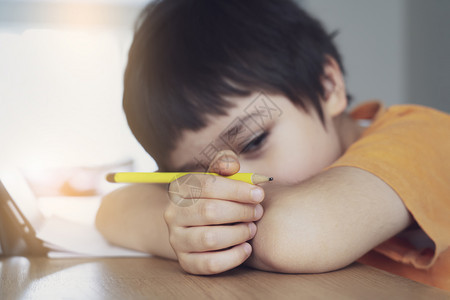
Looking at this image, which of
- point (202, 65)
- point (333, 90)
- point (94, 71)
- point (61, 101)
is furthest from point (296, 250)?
point (94, 71)

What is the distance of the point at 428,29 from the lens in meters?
1.55

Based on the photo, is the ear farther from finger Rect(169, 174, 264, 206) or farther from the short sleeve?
finger Rect(169, 174, 264, 206)

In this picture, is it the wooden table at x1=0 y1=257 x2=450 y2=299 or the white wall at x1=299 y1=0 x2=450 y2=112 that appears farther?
the white wall at x1=299 y1=0 x2=450 y2=112

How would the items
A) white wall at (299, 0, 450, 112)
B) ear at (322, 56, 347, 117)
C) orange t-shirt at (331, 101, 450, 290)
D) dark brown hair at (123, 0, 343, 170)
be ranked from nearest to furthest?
1. orange t-shirt at (331, 101, 450, 290)
2. dark brown hair at (123, 0, 343, 170)
3. ear at (322, 56, 347, 117)
4. white wall at (299, 0, 450, 112)

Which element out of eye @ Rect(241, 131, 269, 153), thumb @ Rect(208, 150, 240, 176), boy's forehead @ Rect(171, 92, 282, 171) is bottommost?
eye @ Rect(241, 131, 269, 153)

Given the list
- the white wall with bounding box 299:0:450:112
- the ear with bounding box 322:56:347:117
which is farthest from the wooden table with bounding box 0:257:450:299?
the white wall with bounding box 299:0:450:112

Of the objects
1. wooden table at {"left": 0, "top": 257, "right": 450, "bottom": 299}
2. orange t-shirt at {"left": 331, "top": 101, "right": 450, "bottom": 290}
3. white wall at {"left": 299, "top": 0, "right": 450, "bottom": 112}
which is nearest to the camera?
wooden table at {"left": 0, "top": 257, "right": 450, "bottom": 299}

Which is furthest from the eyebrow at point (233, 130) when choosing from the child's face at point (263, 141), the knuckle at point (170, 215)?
the knuckle at point (170, 215)

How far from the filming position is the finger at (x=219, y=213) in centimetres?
31

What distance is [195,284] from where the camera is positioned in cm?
30

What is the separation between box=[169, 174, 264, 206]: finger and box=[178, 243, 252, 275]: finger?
0.13ft

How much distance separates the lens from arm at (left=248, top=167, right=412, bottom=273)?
0.32 metres

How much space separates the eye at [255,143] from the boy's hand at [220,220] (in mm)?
131

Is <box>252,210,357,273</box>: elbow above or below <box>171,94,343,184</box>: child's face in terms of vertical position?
below
